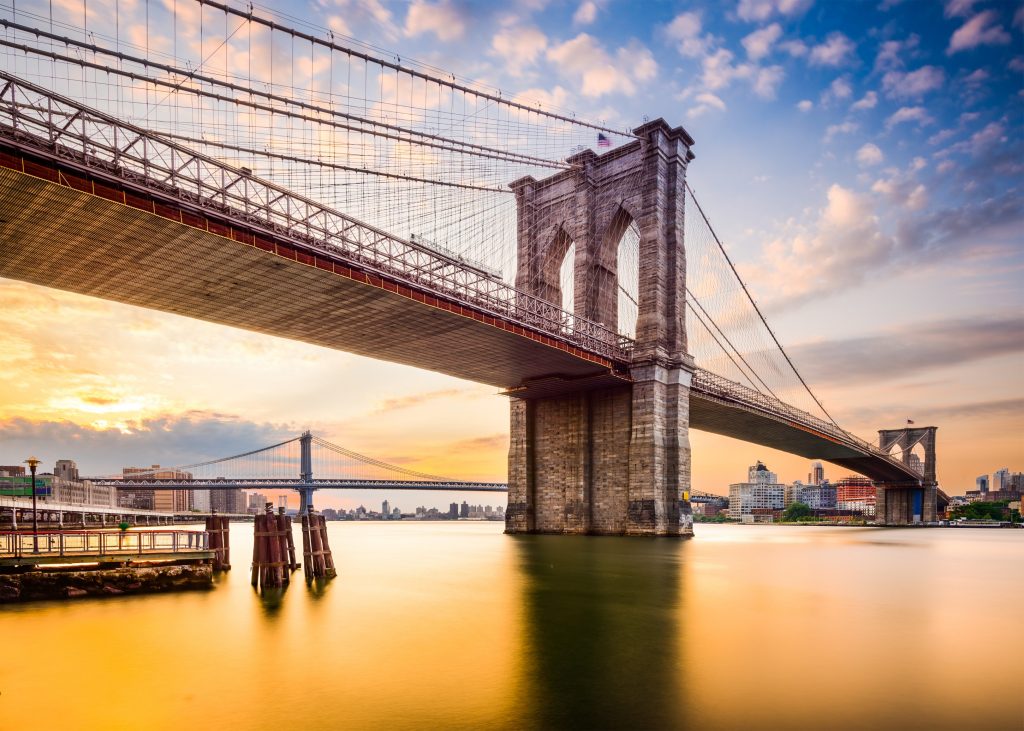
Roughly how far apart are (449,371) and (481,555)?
52.3 feet

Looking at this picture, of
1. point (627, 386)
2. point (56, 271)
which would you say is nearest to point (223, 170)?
point (56, 271)

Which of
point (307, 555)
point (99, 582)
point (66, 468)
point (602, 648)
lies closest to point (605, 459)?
point (307, 555)

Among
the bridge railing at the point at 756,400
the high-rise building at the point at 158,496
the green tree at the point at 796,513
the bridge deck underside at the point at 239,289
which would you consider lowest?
the green tree at the point at 796,513

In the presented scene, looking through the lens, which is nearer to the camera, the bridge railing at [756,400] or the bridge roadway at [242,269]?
the bridge roadway at [242,269]

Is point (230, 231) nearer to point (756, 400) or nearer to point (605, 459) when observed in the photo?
point (605, 459)

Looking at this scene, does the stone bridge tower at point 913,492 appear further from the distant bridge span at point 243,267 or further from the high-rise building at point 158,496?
the high-rise building at point 158,496

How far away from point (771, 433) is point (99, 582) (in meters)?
62.2

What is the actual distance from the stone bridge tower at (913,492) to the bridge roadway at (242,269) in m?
82.7

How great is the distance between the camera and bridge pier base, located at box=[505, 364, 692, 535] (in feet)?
141

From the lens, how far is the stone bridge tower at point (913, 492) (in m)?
104

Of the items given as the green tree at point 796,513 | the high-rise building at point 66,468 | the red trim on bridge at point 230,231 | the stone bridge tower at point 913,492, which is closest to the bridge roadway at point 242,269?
the red trim on bridge at point 230,231

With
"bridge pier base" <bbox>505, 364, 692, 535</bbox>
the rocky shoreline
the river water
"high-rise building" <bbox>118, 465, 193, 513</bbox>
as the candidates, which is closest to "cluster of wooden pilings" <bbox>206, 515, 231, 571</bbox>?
the rocky shoreline

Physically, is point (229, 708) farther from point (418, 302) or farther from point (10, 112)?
point (418, 302)

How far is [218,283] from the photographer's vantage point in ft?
95.0
